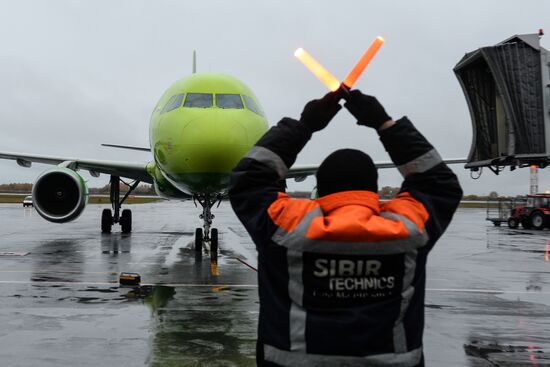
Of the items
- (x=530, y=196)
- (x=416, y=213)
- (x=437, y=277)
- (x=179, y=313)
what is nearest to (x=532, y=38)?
(x=437, y=277)

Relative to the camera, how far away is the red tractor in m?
26.3

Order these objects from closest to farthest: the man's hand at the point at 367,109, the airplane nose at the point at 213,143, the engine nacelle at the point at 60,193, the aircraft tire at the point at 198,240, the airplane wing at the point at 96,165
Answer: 1. the man's hand at the point at 367,109
2. the airplane nose at the point at 213,143
3. the aircraft tire at the point at 198,240
4. the engine nacelle at the point at 60,193
5. the airplane wing at the point at 96,165

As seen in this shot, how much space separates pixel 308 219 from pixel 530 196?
91.0ft

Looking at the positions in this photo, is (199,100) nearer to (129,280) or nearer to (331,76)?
(129,280)

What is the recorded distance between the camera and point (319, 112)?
228cm

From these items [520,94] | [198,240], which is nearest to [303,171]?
[198,240]

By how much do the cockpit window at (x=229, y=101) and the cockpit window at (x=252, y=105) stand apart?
16cm

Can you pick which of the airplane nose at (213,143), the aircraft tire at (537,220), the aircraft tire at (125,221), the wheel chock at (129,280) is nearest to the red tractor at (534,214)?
the aircraft tire at (537,220)

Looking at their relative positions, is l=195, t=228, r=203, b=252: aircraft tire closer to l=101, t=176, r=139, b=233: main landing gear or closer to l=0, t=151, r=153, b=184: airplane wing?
l=0, t=151, r=153, b=184: airplane wing

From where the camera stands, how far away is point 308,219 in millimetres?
1989

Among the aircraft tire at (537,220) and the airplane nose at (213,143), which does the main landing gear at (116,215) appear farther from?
the aircraft tire at (537,220)

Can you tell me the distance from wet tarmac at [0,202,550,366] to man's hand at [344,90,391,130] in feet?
8.34

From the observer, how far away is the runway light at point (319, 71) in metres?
2.22

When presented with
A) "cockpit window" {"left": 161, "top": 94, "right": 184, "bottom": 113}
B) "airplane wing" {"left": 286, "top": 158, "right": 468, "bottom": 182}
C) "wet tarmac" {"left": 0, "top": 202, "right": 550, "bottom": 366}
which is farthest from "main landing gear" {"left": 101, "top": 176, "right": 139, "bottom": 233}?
"cockpit window" {"left": 161, "top": 94, "right": 184, "bottom": 113}
